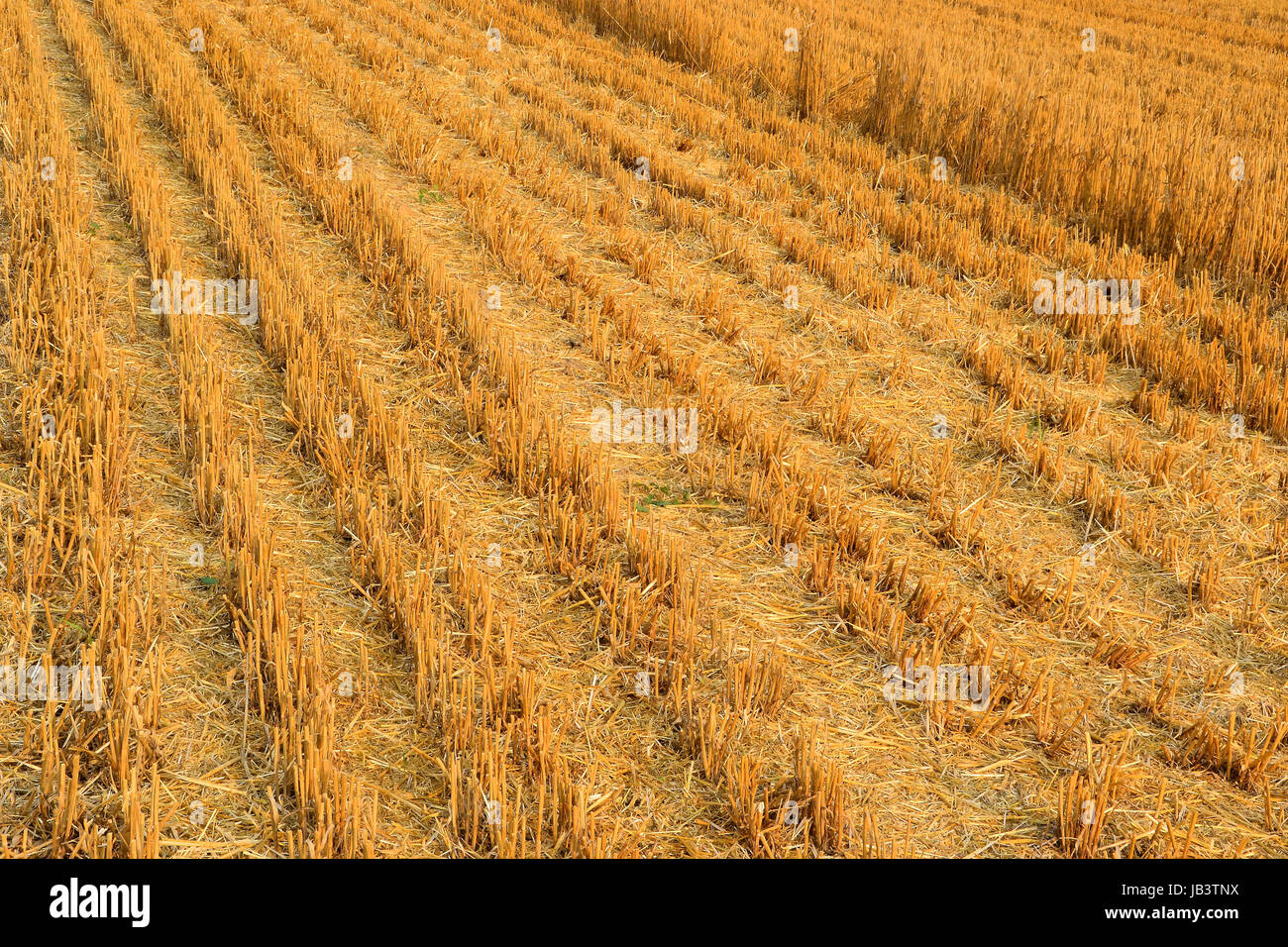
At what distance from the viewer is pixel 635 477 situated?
4457 mm

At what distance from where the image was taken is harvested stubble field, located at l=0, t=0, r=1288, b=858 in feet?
9.54

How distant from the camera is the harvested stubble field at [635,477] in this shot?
291 centimetres
